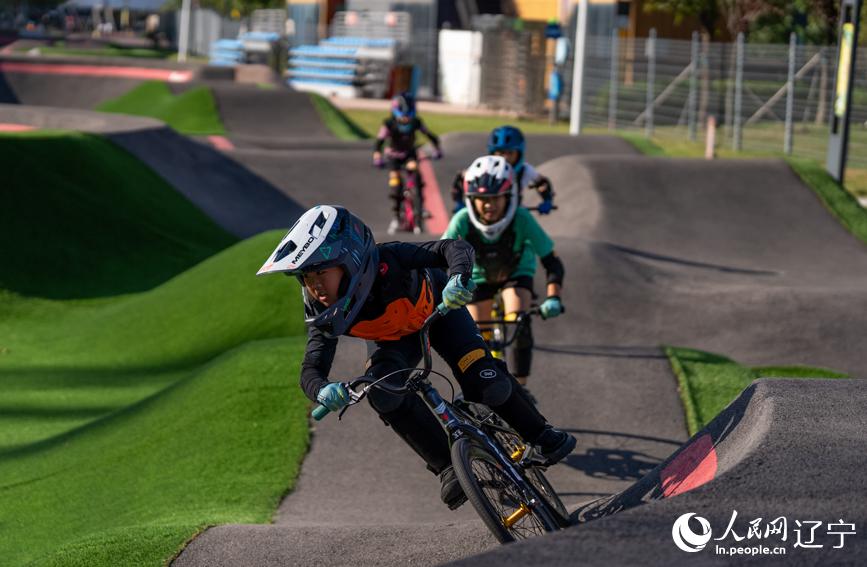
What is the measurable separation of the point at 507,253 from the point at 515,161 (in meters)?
2.39

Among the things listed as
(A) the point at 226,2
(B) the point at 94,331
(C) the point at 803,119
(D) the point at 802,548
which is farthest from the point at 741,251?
(A) the point at 226,2

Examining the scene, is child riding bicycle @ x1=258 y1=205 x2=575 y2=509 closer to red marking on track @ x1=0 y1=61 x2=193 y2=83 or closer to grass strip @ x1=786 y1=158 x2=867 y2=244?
grass strip @ x1=786 y1=158 x2=867 y2=244

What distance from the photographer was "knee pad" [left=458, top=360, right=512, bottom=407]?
22.3 feet

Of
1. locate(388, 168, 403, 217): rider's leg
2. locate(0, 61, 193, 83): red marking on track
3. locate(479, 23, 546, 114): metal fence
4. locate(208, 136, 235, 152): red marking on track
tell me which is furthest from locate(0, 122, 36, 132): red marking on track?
locate(479, 23, 546, 114): metal fence

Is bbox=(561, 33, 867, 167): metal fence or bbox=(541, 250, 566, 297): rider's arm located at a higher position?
bbox=(561, 33, 867, 167): metal fence

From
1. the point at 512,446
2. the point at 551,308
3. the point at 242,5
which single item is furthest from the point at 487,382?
the point at 242,5

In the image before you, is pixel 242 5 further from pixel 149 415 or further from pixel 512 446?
pixel 512 446

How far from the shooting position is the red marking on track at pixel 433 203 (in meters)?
23.0

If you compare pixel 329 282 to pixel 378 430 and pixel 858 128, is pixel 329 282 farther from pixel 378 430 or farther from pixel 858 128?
pixel 858 128

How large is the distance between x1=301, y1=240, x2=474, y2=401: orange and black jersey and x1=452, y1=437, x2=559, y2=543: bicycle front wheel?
930 mm

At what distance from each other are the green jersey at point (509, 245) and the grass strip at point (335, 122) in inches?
1009

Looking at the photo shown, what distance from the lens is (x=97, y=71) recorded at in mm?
42344

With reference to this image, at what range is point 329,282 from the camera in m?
6.24

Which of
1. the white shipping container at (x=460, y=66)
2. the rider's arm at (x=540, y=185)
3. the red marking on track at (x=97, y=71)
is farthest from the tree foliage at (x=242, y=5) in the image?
the rider's arm at (x=540, y=185)
